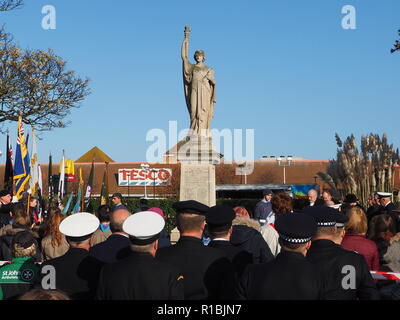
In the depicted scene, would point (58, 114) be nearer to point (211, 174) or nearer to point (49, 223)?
point (211, 174)

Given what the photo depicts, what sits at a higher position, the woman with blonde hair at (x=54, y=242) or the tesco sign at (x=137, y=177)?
the woman with blonde hair at (x=54, y=242)

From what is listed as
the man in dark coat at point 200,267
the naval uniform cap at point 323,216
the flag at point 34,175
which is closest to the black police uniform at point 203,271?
the man in dark coat at point 200,267

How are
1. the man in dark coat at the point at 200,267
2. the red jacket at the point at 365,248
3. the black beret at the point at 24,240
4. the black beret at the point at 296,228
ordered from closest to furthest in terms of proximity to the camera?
the black beret at the point at 296,228 < the man in dark coat at the point at 200,267 < the black beret at the point at 24,240 < the red jacket at the point at 365,248

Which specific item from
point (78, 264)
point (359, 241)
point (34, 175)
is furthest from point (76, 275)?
point (34, 175)

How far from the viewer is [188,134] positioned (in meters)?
15.3

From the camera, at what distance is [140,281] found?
370 cm

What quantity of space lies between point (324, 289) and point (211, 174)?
10.9 metres

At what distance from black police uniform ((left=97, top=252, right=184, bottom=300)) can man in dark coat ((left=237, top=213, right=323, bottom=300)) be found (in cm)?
42

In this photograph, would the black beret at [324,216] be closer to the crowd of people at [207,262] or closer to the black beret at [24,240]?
the crowd of people at [207,262]

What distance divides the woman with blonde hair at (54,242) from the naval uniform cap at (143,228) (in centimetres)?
247

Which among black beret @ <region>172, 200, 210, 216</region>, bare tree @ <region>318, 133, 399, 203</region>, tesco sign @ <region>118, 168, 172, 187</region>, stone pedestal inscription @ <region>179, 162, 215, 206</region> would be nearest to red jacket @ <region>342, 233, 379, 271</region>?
black beret @ <region>172, 200, 210, 216</region>

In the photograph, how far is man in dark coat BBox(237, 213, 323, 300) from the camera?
3641 millimetres

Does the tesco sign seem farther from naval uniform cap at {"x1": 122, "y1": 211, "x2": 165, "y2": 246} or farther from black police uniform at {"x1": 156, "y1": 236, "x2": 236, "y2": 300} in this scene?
naval uniform cap at {"x1": 122, "y1": 211, "x2": 165, "y2": 246}

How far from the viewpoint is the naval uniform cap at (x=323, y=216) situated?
14.3 ft
